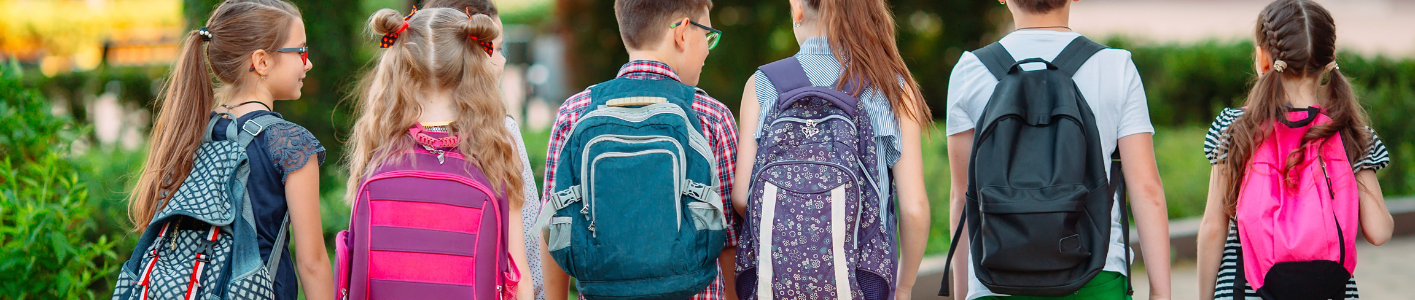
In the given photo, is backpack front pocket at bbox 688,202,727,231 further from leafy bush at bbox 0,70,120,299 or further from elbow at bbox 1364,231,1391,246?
leafy bush at bbox 0,70,120,299

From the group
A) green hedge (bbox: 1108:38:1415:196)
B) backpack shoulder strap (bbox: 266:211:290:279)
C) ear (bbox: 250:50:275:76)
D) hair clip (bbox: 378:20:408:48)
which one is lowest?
backpack shoulder strap (bbox: 266:211:290:279)

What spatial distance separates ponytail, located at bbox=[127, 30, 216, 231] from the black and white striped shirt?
2.61 meters

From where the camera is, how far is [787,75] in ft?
8.09

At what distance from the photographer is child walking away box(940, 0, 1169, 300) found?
2.21 m

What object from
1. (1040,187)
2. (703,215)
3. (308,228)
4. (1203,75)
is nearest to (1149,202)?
(1040,187)

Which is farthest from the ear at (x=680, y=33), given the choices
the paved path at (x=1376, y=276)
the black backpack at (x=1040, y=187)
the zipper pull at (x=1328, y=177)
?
the paved path at (x=1376, y=276)

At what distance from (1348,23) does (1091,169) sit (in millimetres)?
29683

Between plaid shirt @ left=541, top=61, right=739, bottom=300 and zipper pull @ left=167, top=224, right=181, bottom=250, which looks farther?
plaid shirt @ left=541, top=61, right=739, bottom=300

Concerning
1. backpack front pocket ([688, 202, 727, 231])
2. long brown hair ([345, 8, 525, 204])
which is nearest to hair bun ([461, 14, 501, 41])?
long brown hair ([345, 8, 525, 204])

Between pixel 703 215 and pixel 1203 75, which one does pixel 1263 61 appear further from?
pixel 1203 75

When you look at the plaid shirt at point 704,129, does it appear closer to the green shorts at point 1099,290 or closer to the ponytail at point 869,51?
the ponytail at point 869,51

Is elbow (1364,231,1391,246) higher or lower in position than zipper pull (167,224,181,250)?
lower

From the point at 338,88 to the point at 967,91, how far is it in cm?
343

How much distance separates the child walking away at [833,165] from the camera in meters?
2.27
